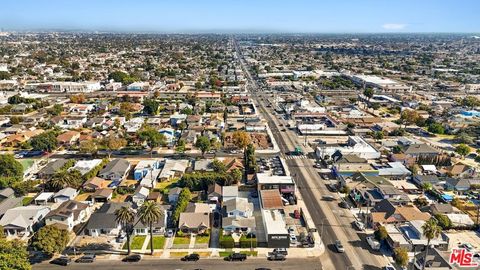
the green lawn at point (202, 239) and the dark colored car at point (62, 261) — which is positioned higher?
the dark colored car at point (62, 261)

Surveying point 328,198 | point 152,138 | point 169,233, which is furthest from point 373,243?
point 152,138

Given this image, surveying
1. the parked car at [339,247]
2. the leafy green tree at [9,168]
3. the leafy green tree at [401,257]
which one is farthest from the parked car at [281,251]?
the leafy green tree at [9,168]

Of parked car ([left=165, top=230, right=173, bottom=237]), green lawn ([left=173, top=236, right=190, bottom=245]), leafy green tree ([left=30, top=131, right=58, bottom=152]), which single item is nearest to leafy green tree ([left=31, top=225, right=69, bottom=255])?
parked car ([left=165, top=230, right=173, bottom=237])

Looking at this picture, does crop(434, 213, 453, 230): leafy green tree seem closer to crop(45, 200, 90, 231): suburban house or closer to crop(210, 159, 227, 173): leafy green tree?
crop(210, 159, 227, 173): leafy green tree

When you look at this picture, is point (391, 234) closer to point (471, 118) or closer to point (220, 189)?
point (220, 189)

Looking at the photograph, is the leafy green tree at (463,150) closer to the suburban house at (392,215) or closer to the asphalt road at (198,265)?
the suburban house at (392,215)

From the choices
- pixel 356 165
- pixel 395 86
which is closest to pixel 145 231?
pixel 356 165
